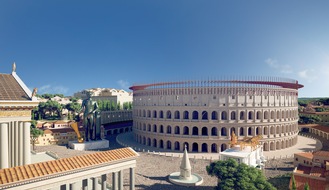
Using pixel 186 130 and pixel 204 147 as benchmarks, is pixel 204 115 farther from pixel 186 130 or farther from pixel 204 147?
pixel 204 147

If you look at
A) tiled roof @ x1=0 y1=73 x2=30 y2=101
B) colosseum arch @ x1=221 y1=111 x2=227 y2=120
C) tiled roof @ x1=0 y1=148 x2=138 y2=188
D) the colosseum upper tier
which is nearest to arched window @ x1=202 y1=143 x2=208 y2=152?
the colosseum upper tier

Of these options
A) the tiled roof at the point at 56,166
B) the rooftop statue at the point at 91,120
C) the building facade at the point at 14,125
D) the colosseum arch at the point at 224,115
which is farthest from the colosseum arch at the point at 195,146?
the building facade at the point at 14,125

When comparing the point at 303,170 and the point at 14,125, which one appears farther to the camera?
the point at 303,170

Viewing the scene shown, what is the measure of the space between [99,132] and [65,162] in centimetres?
4061

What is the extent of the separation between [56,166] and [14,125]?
6.52 m

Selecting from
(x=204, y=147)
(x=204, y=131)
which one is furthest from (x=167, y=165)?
(x=204, y=131)

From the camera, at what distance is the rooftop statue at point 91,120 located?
52750 millimetres

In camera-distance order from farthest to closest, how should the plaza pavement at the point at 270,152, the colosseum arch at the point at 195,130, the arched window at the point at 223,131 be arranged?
the colosseum arch at the point at 195,130, the arched window at the point at 223,131, the plaza pavement at the point at 270,152

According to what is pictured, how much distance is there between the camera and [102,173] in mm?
15773

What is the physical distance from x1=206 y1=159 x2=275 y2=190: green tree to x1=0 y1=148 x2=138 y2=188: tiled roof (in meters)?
12.2

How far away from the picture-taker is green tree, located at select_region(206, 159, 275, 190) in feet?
74.8

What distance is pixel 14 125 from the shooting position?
17609 millimetres

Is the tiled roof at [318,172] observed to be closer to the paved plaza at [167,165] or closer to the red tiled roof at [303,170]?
the red tiled roof at [303,170]

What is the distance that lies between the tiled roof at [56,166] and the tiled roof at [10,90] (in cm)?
727
